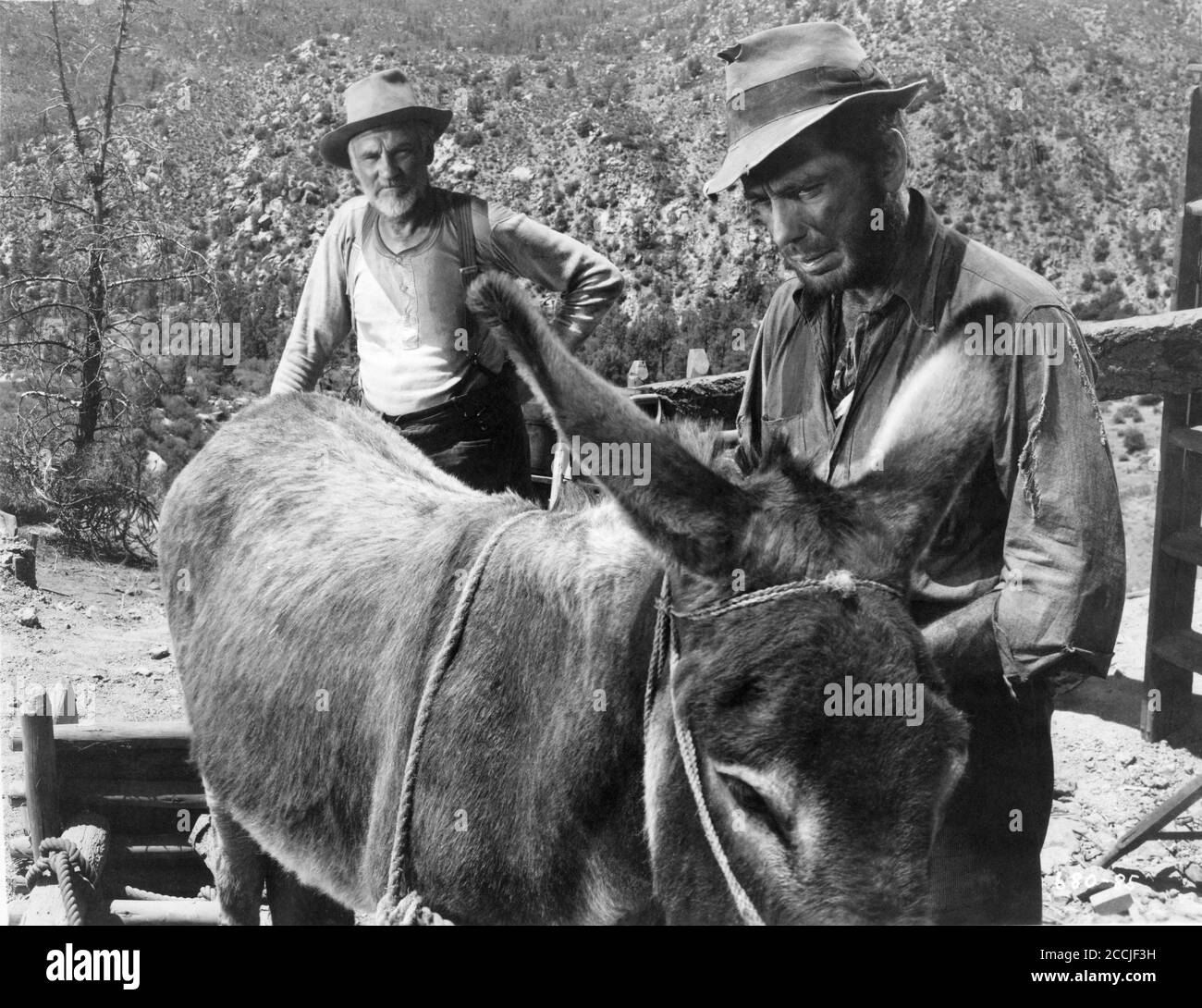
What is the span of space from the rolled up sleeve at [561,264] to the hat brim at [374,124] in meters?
0.31

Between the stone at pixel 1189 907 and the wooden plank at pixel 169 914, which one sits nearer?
the wooden plank at pixel 169 914

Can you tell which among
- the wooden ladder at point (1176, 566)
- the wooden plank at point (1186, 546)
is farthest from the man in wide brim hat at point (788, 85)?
the wooden plank at point (1186, 546)

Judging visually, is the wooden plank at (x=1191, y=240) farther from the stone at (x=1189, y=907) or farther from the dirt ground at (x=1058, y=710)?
the stone at (x=1189, y=907)

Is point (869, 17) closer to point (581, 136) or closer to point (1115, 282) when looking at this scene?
point (581, 136)

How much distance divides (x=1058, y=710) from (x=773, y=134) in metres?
4.75

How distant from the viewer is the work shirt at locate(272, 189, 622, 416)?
2.67 m

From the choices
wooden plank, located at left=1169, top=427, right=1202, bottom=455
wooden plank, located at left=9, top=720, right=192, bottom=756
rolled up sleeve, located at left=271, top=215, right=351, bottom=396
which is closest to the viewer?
rolled up sleeve, located at left=271, top=215, right=351, bottom=396

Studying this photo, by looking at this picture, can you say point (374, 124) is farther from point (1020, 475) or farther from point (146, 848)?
point (146, 848)

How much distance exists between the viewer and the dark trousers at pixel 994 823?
199cm

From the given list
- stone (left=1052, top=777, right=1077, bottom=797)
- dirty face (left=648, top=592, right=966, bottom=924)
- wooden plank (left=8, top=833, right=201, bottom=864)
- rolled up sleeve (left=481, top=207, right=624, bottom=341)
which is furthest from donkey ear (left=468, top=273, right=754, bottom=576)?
stone (left=1052, top=777, right=1077, bottom=797)

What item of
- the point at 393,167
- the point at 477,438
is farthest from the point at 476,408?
the point at 393,167

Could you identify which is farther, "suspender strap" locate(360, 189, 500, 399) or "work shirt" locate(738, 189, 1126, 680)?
"suspender strap" locate(360, 189, 500, 399)

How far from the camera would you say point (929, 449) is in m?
1.50

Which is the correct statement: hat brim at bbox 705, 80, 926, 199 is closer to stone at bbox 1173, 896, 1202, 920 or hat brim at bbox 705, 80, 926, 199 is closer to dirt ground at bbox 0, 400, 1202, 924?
stone at bbox 1173, 896, 1202, 920
